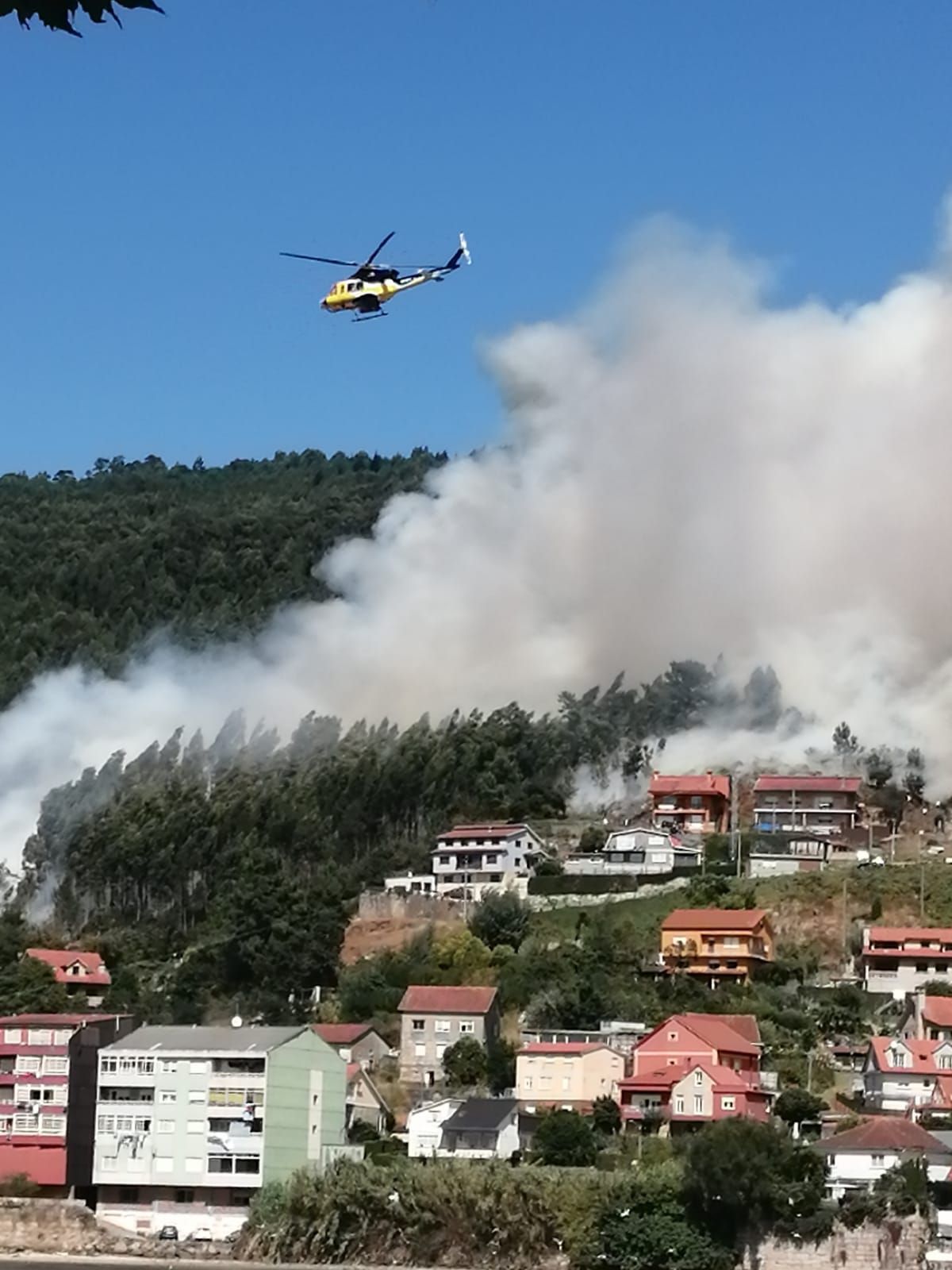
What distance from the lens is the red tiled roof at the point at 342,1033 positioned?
2972 inches

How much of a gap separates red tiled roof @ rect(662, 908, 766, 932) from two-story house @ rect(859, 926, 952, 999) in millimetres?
4424

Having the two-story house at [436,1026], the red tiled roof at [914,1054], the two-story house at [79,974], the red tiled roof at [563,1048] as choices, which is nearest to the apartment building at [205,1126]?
the red tiled roof at [563,1048]

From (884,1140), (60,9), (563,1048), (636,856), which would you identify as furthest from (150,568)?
(60,9)

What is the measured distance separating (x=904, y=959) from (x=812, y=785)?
87.1 ft

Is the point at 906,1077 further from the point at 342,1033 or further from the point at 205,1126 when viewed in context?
the point at 205,1126

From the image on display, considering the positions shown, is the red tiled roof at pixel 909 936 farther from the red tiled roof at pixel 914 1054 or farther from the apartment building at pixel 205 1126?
the apartment building at pixel 205 1126

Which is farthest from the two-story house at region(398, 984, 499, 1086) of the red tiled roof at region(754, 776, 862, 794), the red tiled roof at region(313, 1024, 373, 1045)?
the red tiled roof at region(754, 776, 862, 794)

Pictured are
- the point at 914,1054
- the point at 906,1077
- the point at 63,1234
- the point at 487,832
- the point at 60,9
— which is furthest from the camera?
the point at 487,832

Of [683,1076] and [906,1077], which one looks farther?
[906,1077]

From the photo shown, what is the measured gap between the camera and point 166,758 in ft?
400

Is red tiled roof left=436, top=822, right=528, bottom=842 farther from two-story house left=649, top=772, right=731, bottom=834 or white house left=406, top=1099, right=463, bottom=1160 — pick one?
white house left=406, top=1099, right=463, bottom=1160

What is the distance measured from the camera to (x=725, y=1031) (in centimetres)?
7006

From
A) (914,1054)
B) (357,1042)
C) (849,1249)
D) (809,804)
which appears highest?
(809,804)

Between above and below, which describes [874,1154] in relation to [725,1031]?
below
